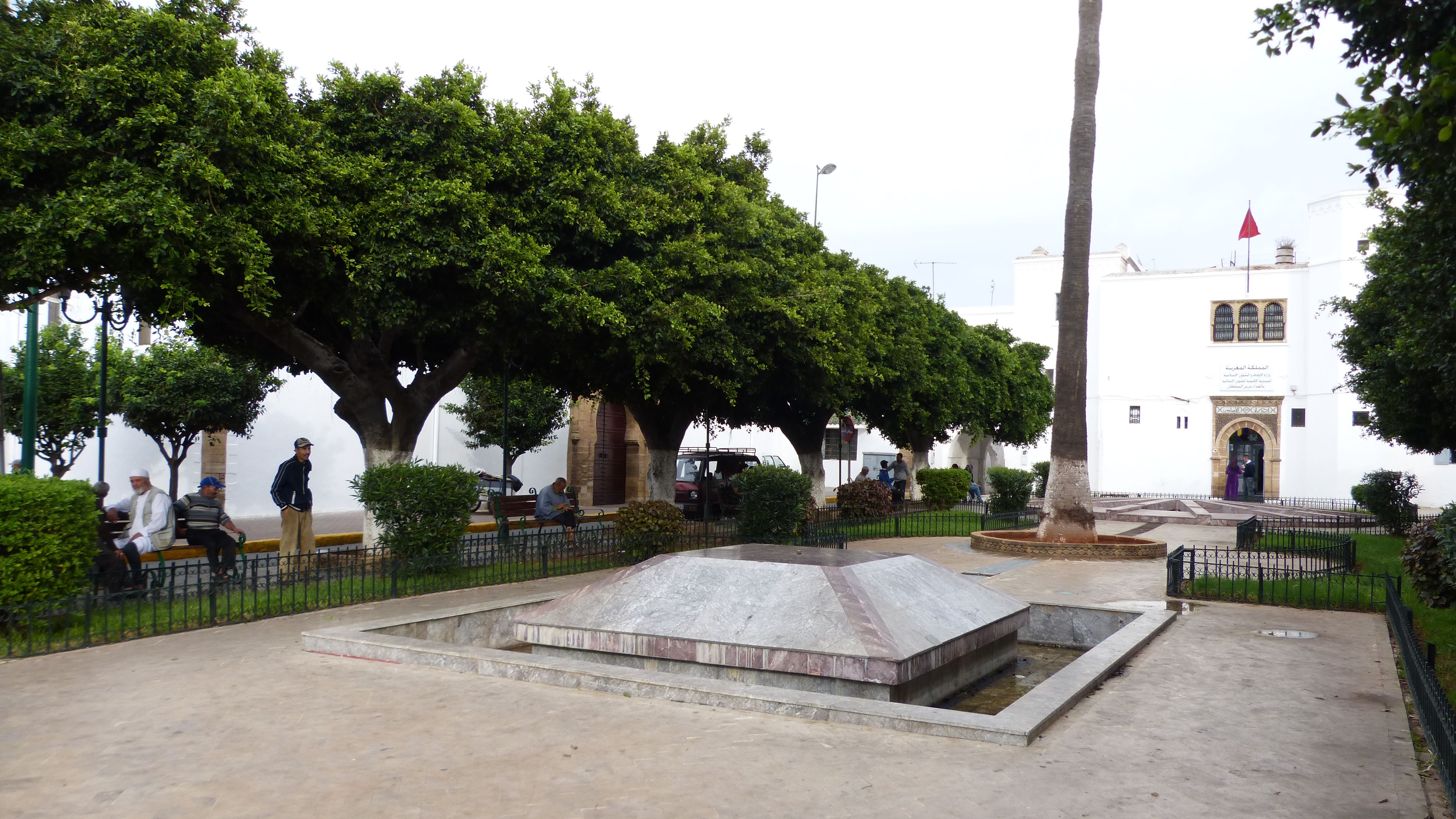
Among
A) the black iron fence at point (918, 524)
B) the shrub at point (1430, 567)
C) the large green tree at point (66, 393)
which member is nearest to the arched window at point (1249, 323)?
the black iron fence at point (918, 524)

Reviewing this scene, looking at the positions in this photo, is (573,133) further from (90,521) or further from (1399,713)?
(1399,713)

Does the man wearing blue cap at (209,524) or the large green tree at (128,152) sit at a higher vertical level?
the large green tree at (128,152)

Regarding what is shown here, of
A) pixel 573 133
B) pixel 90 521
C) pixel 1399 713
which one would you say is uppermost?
pixel 573 133

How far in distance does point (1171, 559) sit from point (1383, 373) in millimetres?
9286

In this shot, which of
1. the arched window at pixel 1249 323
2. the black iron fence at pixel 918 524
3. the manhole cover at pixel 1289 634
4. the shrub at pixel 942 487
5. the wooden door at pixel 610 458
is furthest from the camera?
the arched window at pixel 1249 323

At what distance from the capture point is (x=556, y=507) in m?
15.3

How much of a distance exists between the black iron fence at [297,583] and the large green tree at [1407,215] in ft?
27.4

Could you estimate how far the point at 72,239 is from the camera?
333 inches

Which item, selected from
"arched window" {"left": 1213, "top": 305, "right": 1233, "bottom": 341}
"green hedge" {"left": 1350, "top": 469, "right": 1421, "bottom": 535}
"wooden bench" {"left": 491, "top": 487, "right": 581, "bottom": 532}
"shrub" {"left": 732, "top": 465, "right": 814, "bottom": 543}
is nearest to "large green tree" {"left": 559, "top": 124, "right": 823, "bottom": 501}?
"shrub" {"left": 732, "top": 465, "right": 814, "bottom": 543}

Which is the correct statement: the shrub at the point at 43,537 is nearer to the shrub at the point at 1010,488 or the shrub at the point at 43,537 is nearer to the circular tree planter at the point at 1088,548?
the circular tree planter at the point at 1088,548

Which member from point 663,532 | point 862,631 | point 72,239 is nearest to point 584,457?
point 663,532

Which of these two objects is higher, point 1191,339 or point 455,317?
point 1191,339

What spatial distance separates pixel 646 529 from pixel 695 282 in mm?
3213

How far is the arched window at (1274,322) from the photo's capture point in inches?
1444
